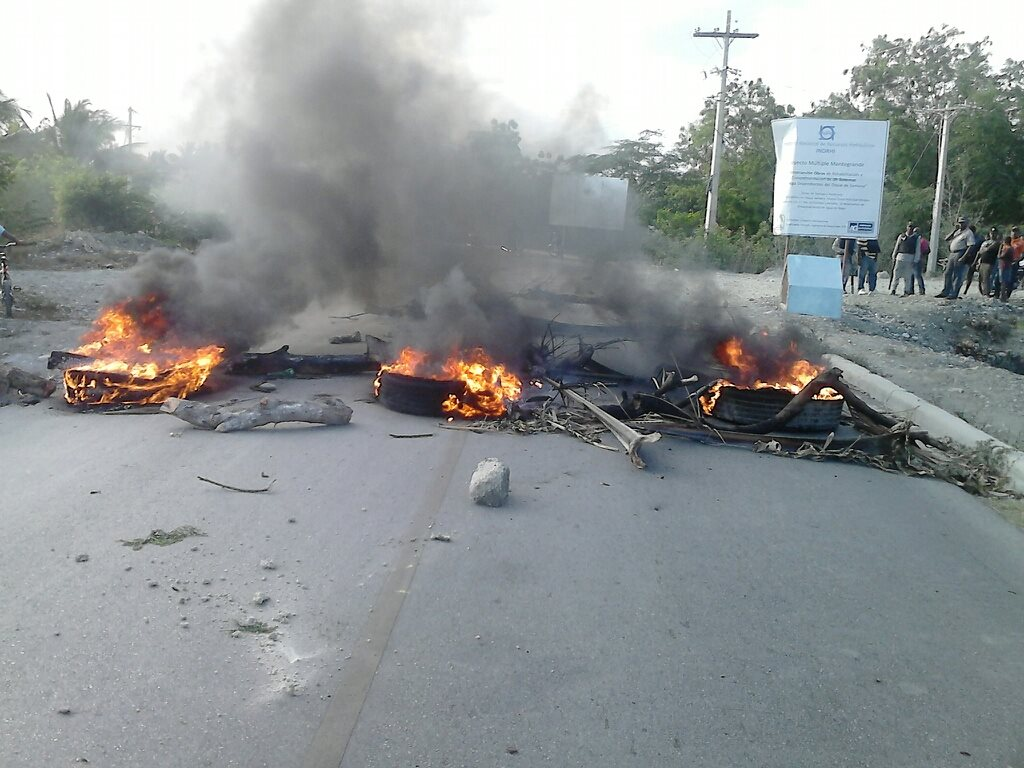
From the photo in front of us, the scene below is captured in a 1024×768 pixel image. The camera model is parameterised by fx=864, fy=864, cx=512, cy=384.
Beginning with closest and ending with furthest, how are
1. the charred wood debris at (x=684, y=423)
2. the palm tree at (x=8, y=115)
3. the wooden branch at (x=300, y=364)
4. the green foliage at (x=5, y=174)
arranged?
the charred wood debris at (x=684, y=423) < the wooden branch at (x=300, y=364) < the green foliage at (x=5, y=174) < the palm tree at (x=8, y=115)

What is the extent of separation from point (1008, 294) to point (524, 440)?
1733 cm

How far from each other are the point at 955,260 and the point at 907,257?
1252 mm

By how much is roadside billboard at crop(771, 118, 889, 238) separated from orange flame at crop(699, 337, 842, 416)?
8729mm

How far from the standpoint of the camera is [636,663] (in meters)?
3.38

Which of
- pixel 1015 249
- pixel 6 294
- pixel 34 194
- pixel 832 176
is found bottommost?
pixel 6 294

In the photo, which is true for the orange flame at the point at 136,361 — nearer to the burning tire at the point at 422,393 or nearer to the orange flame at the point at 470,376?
the orange flame at the point at 470,376

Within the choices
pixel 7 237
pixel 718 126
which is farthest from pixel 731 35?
pixel 7 237

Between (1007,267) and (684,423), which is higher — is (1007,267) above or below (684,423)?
above

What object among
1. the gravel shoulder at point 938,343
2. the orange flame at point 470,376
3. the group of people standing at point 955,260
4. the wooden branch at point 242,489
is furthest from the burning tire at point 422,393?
the group of people standing at point 955,260

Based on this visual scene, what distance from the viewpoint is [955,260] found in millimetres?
19188

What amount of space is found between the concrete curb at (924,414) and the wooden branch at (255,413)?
5206mm

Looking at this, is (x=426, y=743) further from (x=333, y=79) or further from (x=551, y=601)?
(x=333, y=79)

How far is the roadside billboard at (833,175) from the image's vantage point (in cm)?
1655

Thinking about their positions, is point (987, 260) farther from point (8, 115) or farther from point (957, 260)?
point (8, 115)
